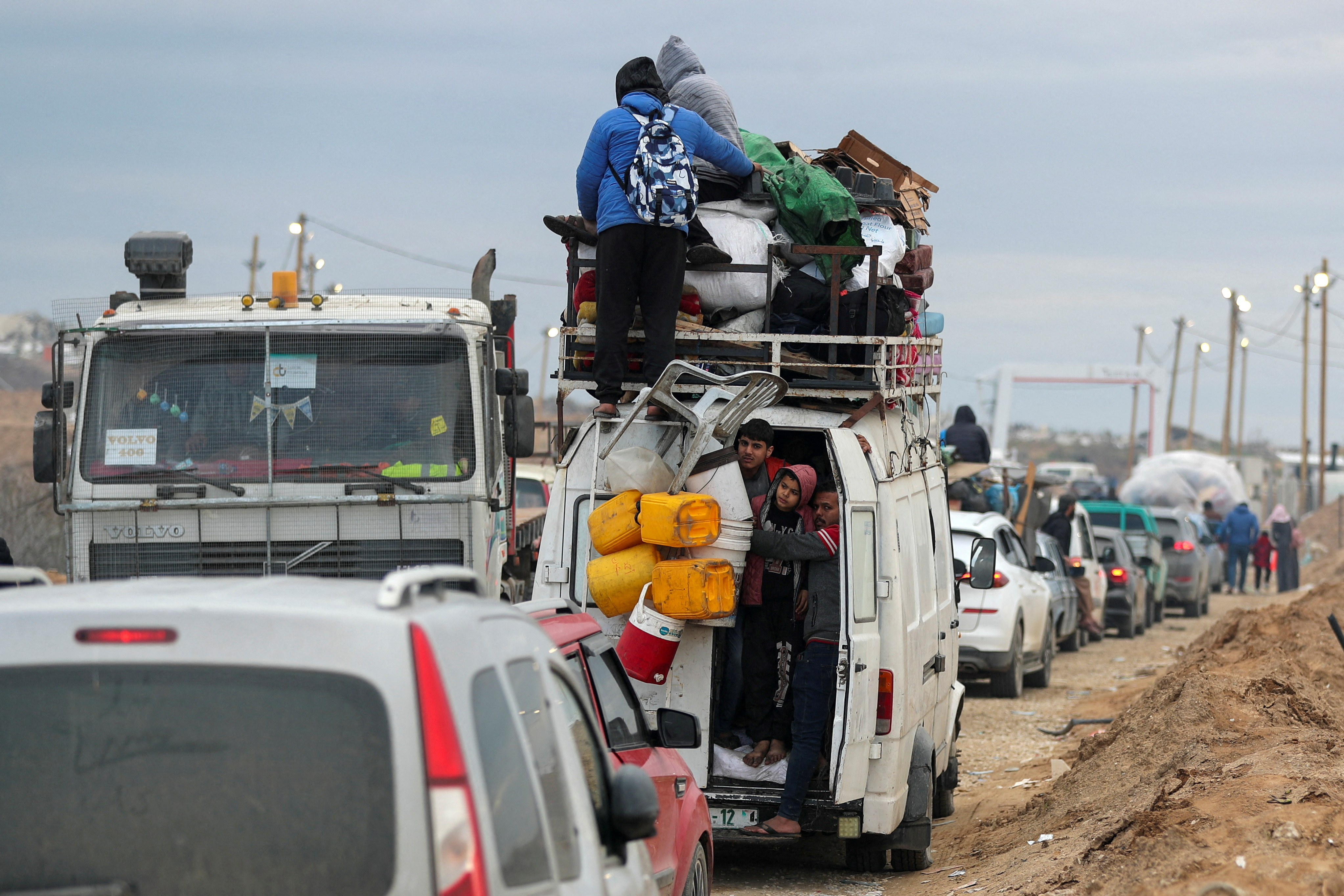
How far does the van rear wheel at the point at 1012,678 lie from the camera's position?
15.9 meters

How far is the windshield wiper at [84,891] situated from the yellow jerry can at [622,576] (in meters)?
4.77

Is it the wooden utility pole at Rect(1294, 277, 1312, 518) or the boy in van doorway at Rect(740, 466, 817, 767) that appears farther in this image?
the wooden utility pole at Rect(1294, 277, 1312, 518)

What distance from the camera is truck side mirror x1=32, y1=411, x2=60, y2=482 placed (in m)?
8.73

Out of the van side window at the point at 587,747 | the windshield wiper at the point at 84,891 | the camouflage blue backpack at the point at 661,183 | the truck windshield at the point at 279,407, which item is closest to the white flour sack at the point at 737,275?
the camouflage blue backpack at the point at 661,183

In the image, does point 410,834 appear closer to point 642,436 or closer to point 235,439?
point 642,436

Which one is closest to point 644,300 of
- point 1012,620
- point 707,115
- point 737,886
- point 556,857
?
point 707,115

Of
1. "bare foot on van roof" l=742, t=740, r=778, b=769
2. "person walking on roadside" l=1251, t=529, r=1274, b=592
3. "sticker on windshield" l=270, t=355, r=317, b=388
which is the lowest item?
"person walking on roadside" l=1251, t=529, r=1274, b=592

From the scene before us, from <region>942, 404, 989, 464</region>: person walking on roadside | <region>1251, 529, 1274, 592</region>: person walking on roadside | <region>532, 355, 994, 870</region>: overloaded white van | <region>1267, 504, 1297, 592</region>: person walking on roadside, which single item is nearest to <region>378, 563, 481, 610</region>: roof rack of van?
<region>532, 355, 994, 870</region>: overloaded white van

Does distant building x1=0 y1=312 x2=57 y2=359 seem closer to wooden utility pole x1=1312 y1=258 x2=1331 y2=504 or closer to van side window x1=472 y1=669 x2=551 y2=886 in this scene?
wooden utility pole x1=1312 y1=258 x2=1331 y2=504

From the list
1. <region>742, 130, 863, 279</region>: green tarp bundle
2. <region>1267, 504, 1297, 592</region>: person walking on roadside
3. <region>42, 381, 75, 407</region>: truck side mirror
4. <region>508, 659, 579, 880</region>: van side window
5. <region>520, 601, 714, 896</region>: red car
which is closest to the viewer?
<region>508, 659, 579, 880</region>: van side window

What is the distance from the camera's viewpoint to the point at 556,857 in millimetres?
3172

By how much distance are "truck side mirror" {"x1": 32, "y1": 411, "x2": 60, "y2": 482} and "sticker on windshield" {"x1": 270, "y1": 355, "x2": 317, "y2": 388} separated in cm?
121

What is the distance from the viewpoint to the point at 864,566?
290 inches

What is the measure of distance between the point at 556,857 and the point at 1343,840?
4031 millimetres
